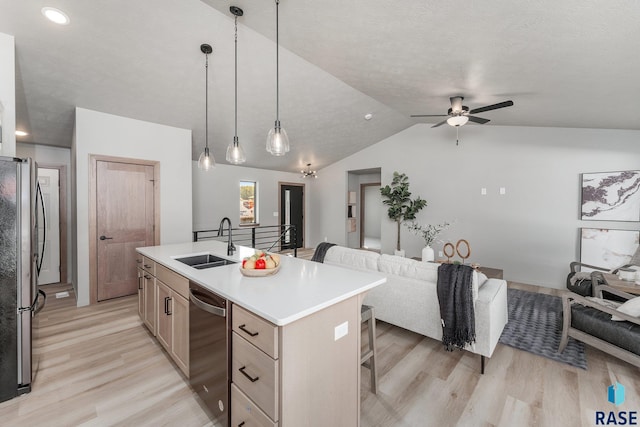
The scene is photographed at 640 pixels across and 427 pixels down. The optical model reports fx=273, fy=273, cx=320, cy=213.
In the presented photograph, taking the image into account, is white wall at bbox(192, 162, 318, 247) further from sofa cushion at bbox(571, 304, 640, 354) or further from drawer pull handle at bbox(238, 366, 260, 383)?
sofa cushion at bbox(571, 304, 640, 354)

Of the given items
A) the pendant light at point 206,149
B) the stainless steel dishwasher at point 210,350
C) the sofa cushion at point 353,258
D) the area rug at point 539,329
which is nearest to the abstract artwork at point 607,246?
the area rug at point 539,329

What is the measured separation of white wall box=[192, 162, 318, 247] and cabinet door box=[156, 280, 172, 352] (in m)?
3.70

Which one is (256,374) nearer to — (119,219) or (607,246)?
(119,219)

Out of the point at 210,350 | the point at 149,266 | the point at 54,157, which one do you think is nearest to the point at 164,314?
the point at 149,266

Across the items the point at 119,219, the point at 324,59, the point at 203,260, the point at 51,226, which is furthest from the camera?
the point at 51,226

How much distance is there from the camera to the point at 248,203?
6.95 meters

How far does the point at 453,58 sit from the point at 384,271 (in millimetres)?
2159

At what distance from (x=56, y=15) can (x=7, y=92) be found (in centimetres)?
77

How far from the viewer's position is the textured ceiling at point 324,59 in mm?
1966

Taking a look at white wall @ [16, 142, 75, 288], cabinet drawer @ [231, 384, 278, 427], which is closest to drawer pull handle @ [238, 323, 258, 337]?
cabinet drawer @ [231, 384, 278, 427]

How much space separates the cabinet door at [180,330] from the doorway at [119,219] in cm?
240

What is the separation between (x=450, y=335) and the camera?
88.7 inches

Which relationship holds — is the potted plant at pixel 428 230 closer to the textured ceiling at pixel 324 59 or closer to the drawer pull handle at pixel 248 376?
the textured ceiling at pixel 324 59

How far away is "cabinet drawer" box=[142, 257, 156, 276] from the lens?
101 inches
